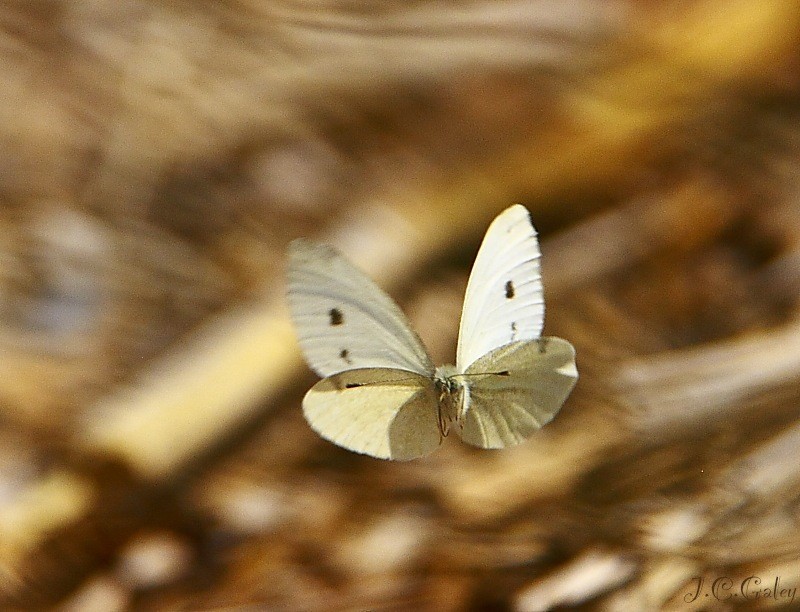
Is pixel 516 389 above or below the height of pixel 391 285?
below

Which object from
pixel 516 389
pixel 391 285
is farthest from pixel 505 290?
pixel 391 285

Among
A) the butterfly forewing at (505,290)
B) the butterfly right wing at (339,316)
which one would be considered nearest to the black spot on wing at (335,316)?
the butterfly right wing at (339,316)

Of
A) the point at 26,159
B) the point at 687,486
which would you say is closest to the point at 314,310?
the point at 687,486

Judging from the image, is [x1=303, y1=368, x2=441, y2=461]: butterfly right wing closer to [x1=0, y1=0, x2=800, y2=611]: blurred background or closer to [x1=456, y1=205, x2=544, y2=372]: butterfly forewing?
[x1=456, y1=205, x2=544, y2=372]: butterfly forewing

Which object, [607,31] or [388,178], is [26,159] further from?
[607,31]

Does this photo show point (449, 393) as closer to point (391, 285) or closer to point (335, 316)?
point (335, 316)

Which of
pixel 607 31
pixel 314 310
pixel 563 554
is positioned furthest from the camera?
pixel 607 31
